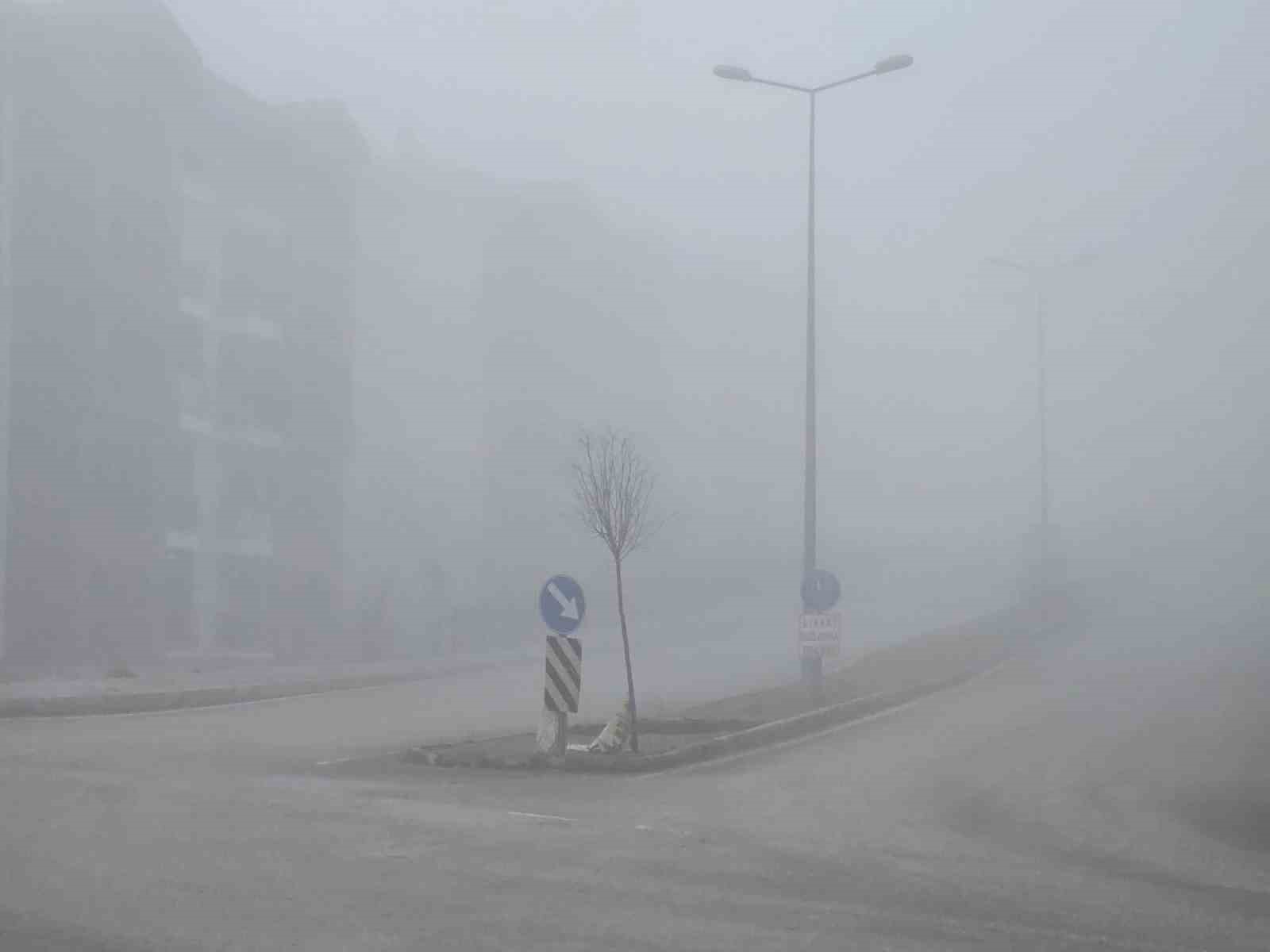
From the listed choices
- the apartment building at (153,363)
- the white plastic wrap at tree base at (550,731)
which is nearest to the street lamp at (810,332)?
the white plastic wrap at tree base at (550,731)

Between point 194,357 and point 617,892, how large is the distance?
4465 cm

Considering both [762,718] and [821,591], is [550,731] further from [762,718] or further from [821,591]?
[821,591]

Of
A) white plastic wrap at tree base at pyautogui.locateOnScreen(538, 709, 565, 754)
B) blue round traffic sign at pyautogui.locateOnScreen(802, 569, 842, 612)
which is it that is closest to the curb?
white plastic wrap at tree base at pyautogui.locateOnScreen(538, 709, 565, 754)

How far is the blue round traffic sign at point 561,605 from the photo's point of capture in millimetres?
16812

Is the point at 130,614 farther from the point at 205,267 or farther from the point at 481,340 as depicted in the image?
the point at 481,340

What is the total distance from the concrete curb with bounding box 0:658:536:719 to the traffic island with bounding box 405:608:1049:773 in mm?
7606

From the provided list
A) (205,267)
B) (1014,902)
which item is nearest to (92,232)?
(205,267)

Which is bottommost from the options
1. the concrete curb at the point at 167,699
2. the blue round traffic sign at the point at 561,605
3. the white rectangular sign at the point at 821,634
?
the concrete curb at the point at 167,699

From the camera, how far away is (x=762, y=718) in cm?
2202

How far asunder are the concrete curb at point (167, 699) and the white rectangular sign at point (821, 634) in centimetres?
976

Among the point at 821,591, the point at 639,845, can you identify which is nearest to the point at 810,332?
the point at 821,591

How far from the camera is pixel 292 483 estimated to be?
5466 centimetres

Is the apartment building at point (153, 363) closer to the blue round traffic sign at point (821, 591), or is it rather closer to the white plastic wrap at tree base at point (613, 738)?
the blue round traffic sign at point (821, 591)

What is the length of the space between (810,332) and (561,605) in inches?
467
